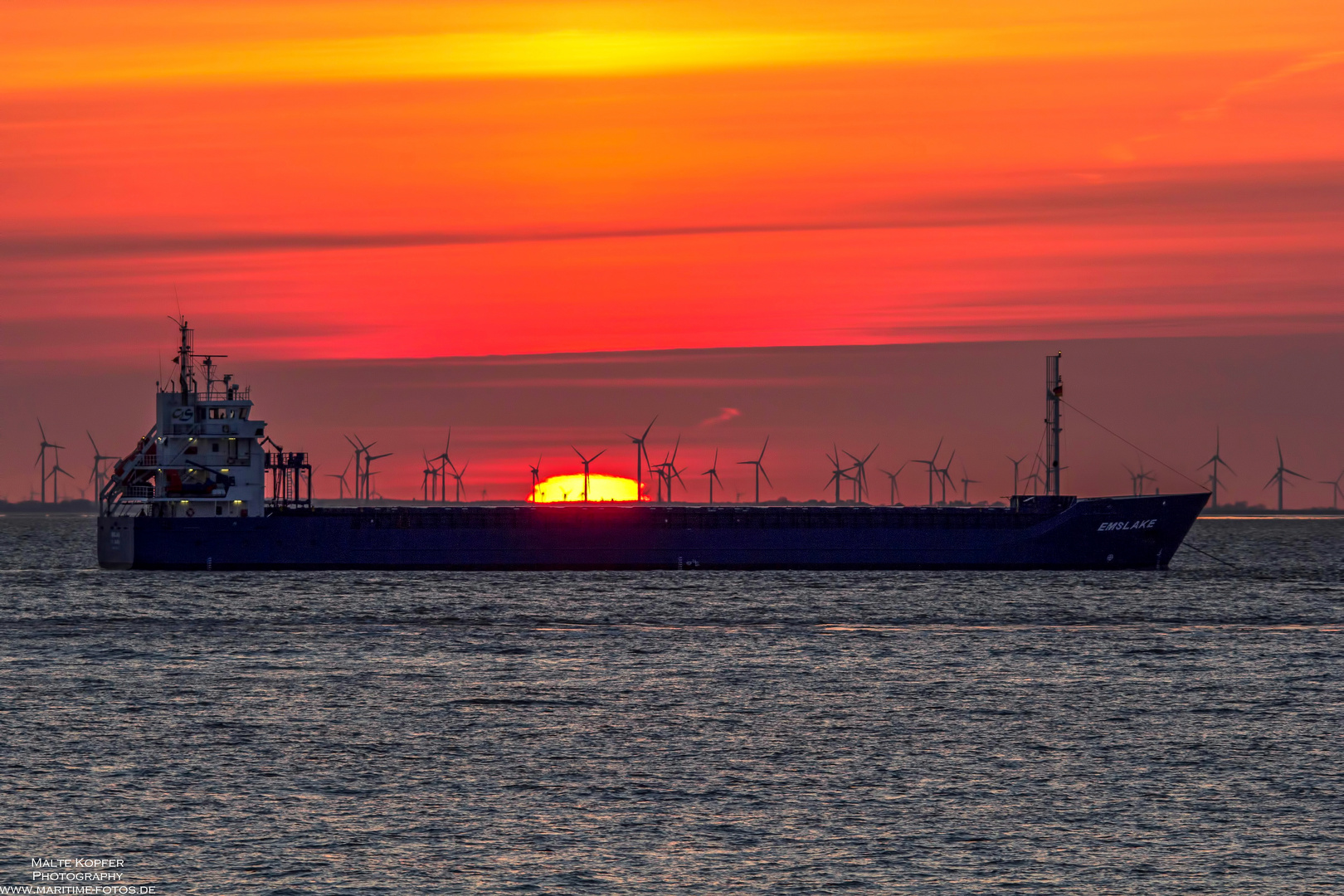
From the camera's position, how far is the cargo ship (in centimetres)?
9762

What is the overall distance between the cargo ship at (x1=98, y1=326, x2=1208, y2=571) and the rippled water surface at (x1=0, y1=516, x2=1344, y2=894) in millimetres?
27528

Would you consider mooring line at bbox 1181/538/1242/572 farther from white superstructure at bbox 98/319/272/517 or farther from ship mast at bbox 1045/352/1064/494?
white superstructure at bbox 98/319/272/517

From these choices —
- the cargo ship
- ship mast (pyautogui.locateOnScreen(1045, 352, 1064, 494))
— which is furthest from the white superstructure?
ship mast (pyautogui.locateOnScreen(1045, 352, 1064, 494))

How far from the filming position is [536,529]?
105 meters

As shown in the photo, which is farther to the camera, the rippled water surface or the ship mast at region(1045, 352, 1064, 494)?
the ship mast at region(1045, 352, 1064, 494)

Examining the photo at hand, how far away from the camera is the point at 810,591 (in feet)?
291

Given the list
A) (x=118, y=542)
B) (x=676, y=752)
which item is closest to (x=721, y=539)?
(x=118, y=542)

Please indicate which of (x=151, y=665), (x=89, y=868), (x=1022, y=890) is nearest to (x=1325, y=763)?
(x=1022, y=890)

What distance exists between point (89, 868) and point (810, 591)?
2685 inches

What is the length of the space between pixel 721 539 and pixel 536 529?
13.1 metres

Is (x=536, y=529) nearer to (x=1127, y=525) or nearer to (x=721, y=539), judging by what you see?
(x=721, y=539)

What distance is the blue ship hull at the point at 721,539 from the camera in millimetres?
100750

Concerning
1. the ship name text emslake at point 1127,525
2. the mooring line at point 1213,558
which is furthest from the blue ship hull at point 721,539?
the mooring line at point 1213,558

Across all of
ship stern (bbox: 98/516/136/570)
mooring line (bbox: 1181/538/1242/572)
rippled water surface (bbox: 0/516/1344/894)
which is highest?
ship stern (bbox: 98/516/136/570)
